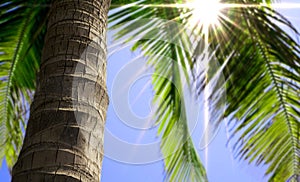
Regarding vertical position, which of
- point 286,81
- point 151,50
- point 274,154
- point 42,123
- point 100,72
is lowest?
point 42,123

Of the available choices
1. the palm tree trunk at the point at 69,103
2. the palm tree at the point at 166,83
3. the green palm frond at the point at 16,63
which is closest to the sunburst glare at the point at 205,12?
the palm tree at the point at 166,83

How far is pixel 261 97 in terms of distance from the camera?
5.57m

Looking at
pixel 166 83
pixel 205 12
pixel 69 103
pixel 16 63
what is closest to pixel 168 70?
pixel 166 83

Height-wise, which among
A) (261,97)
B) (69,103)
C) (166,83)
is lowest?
(69,103)

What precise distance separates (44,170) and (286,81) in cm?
387

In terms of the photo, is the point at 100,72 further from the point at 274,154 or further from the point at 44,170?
the point at 274,154

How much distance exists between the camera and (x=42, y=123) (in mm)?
2418

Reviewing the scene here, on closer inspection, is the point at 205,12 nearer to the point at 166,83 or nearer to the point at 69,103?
the point at 166,83

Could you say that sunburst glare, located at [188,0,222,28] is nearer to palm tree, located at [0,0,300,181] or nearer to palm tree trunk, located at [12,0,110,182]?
palm tree, located at [0,0,300,181]

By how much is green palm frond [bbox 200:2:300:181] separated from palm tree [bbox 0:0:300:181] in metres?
0.01

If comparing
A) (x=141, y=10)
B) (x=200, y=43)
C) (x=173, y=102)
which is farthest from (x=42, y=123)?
(x=173, y=102)

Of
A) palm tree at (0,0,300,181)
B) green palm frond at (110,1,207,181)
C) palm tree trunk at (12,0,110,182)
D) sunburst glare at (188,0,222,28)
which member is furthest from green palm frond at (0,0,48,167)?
palm tree trunk at (12,0,110,182)

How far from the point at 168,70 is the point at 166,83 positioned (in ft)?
0.58

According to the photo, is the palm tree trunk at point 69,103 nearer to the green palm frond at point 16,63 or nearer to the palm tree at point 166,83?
the palm tree at point 166,83
